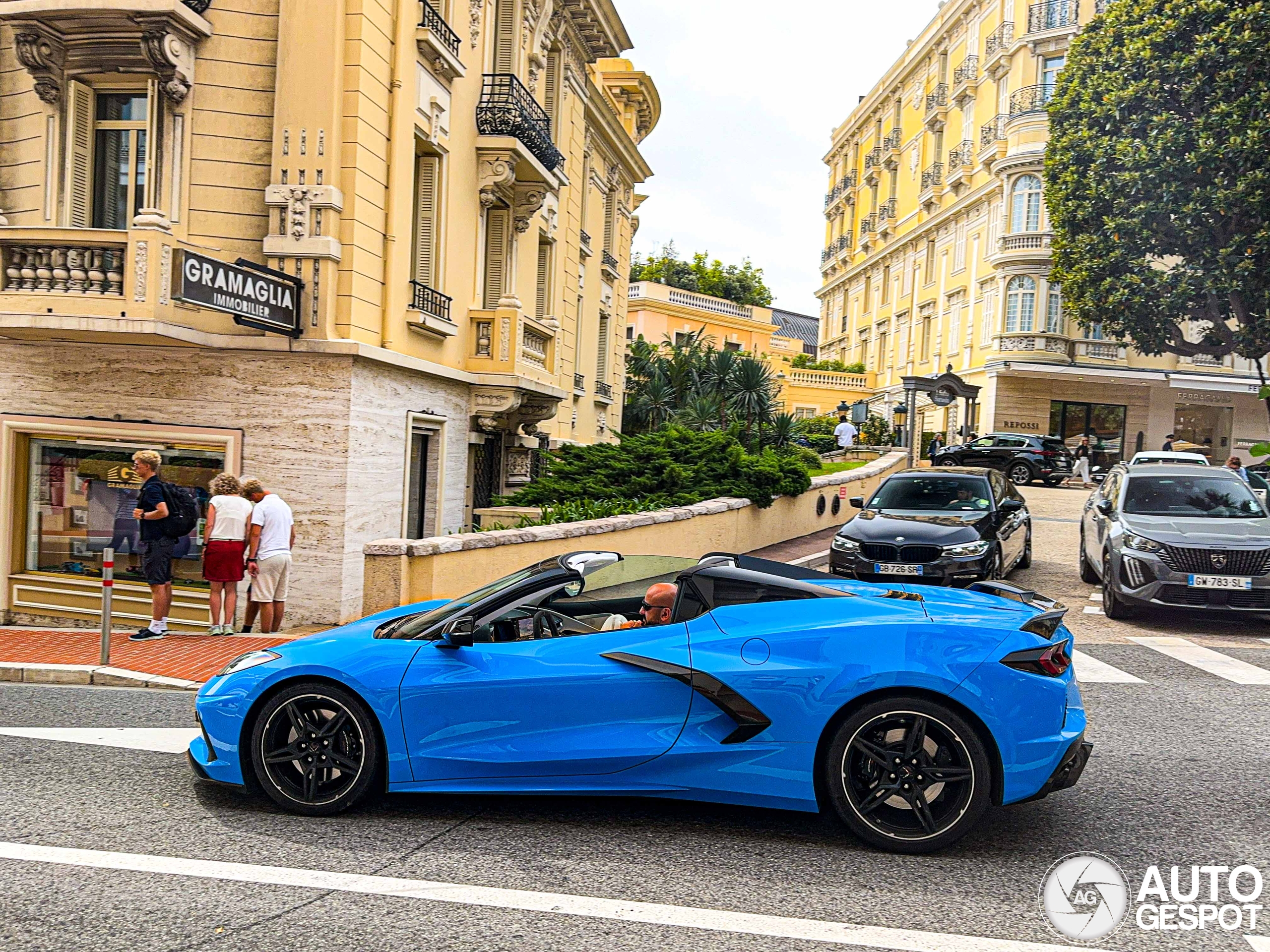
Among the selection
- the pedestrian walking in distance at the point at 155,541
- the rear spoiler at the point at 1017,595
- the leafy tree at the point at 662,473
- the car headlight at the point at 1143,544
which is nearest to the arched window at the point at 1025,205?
the leafy tree at the point at 662,473

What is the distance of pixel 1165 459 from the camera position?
1895cm

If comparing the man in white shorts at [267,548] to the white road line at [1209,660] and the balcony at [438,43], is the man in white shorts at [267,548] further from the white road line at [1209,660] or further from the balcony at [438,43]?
the white road line at [1209,660]

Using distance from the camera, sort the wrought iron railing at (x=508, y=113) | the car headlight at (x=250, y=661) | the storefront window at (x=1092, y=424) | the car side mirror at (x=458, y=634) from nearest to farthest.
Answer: the car side mirror at (x=458, y=634) < the car headlight at (x=250, y=661) < the wrought iron railing at (x=508, y=113) < the storefront window at (x=1092, y=424)

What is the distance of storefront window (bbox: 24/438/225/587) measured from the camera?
12.6 meters

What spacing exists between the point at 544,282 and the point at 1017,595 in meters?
17.5

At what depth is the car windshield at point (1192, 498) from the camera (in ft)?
42.6

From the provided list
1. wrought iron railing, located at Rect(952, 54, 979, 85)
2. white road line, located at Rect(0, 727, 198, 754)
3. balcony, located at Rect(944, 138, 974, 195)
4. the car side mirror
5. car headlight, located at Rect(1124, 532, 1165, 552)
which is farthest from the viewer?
balcony, located at Rect(944, 138, 974, 195)

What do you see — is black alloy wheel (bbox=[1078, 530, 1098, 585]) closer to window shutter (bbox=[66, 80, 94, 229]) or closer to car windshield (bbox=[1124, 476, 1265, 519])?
car windshield (bbox=[1124, 476, 1265, 519])

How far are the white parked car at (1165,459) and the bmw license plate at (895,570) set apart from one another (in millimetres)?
3858

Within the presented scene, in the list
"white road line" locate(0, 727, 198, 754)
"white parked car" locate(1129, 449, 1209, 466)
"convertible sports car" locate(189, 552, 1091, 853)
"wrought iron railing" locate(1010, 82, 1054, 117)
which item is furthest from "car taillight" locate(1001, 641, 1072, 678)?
"wrought iron railing" locate(1010, 82, 1054, 117)

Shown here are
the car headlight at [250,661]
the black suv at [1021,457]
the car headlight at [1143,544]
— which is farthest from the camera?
the black suv at [1021,457]

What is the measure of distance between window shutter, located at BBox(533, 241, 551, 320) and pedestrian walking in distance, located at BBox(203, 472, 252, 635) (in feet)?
38.6

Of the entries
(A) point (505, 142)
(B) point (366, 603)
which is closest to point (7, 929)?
(B) point (366, 603)

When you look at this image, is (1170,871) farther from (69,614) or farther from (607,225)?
(607,225)
